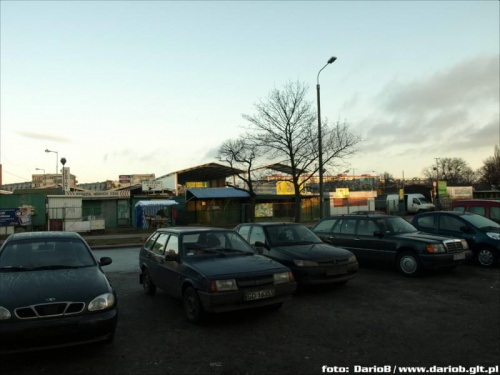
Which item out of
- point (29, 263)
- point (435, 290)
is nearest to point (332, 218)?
point (435, 290)

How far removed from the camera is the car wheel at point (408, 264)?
30.3 feet

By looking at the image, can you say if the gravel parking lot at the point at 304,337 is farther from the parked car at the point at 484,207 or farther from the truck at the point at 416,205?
the truck at the point at 416,205

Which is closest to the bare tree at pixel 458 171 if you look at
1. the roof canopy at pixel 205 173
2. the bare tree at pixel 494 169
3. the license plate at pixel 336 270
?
the bare tree at pixel 494 169

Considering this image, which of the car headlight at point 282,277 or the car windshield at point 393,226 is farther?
the car windshield at point 393,226

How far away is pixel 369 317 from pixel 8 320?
4.99 meters

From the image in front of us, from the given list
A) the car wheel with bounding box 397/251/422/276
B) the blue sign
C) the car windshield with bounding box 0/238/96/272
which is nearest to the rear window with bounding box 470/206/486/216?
the car wheel with bounding box 397/251/422/276

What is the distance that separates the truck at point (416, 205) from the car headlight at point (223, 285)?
149 ft

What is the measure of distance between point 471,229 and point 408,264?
2932mm

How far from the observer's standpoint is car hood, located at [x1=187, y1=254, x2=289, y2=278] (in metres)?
5.78

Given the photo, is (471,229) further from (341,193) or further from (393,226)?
(341,193)

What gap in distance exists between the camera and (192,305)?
5996 mm

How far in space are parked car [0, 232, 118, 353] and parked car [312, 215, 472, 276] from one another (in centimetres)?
637

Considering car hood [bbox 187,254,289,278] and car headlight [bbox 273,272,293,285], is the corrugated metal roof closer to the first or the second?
car hood [bbox 187,254,289,278]

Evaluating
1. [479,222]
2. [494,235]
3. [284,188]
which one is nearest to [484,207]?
[479,222]
